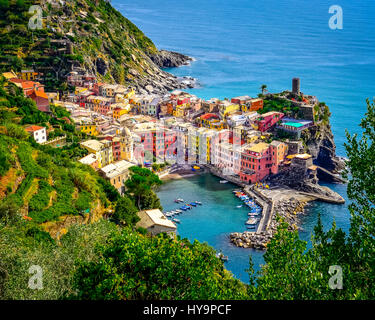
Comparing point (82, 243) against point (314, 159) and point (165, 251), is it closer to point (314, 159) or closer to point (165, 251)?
point (165, 251)

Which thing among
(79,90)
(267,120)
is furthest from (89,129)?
(267,120)

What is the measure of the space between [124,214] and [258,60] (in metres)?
70.1

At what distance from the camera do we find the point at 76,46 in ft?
185

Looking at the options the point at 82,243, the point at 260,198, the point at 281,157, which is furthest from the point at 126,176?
the point at 82,243

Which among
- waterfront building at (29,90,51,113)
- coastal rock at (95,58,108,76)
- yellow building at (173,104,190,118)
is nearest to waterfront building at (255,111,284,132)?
yellow building at (173,104,190,118)

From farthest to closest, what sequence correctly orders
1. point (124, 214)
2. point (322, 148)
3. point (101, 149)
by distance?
1. point (322, 148)
2. point (101, 149)
3. point (124, 214)

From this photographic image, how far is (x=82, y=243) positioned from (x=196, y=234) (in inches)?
648

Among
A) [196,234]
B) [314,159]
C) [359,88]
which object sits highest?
[359,88]

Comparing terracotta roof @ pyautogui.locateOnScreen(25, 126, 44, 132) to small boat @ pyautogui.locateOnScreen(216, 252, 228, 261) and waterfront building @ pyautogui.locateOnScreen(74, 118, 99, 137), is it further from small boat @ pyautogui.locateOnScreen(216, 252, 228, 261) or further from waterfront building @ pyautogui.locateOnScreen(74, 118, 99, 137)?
small boat @ pyautogui.locateOnScreen(216, 252, 228, 261)

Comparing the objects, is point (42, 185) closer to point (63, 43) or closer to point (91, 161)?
point (91, 161)

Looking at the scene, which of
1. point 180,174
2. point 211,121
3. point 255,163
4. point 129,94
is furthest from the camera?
point 129,94

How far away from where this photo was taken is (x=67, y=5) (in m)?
62.1

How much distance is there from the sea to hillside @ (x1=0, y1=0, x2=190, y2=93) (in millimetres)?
7531

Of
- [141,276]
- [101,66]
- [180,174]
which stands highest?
[101,66]
